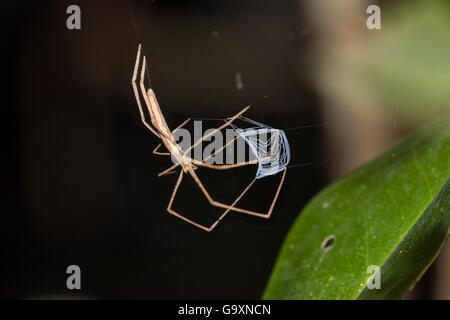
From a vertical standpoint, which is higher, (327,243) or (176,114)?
(176,114)

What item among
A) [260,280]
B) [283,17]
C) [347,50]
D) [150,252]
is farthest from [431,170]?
[150,252]

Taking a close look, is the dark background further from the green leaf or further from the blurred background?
the green leaf

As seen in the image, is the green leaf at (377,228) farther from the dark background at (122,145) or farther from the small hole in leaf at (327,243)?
the dark background at (122,145)

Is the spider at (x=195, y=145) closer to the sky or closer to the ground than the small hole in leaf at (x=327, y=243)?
closer to the sky

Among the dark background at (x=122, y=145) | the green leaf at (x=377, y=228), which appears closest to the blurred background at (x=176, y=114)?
the dark background at (x=122, y=145)

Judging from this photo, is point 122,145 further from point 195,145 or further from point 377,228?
point 377,228

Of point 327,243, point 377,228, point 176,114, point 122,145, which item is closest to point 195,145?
point 176,114

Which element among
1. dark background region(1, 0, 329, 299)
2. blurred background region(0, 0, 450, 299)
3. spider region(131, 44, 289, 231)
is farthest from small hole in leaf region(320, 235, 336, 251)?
dark background region(1, 0, 329, 299)
